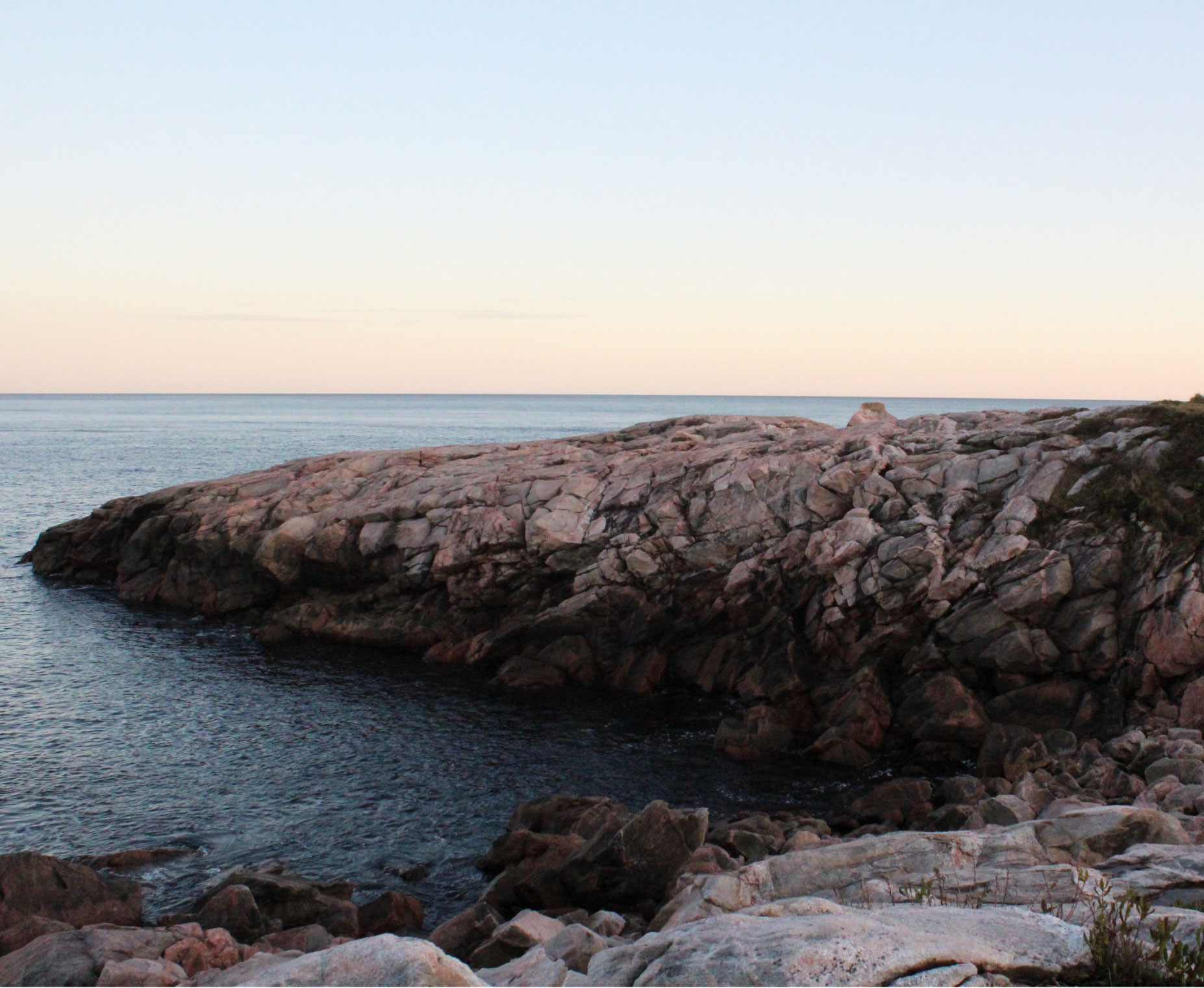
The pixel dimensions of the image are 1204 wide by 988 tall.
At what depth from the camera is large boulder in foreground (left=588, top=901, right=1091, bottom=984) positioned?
395 inches

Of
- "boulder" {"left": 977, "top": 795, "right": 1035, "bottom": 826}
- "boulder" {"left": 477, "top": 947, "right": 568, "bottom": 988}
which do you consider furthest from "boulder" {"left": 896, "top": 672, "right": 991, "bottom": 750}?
"boulder" {"left": 477, "top": 947, "right": 568, "bottom": 988}

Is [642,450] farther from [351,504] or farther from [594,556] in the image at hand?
[351,504]

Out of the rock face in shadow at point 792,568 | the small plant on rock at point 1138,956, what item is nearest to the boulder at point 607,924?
the small plant on rock at point 1138,956

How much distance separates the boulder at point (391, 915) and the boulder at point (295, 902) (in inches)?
12.3

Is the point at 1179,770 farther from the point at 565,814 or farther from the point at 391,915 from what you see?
the point at 391,915

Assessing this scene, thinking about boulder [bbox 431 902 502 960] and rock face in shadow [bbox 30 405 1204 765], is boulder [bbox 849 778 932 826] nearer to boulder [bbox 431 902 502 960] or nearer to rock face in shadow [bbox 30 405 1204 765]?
rock face in shadow [bbox 30 405 1204 765]

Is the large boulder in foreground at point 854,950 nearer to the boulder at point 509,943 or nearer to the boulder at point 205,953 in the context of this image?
the boulder at point 509,943

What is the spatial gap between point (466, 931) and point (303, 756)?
15.0 meters

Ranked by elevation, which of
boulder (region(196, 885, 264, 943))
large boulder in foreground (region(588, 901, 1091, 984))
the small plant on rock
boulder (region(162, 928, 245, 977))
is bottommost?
boulder (region(196, 885, 264, 943))

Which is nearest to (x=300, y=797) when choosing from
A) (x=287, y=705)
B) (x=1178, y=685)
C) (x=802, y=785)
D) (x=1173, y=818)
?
(x=287, y=705)

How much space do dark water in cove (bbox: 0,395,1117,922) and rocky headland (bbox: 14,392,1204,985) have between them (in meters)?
1.64

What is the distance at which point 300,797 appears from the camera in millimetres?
28844

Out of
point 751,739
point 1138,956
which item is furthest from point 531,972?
point 751,739

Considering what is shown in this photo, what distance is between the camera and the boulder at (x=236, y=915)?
19.7 meters
